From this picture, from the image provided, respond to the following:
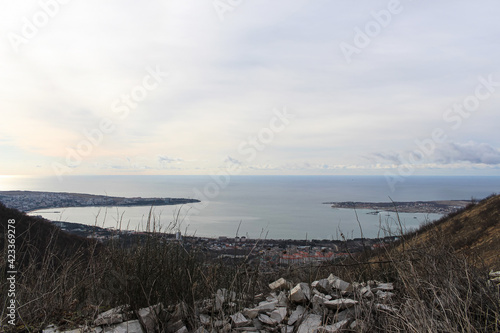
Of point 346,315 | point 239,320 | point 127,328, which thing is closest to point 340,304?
point 346,315

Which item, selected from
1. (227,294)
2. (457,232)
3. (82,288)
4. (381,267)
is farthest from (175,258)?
(457,232)

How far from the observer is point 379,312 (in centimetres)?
314

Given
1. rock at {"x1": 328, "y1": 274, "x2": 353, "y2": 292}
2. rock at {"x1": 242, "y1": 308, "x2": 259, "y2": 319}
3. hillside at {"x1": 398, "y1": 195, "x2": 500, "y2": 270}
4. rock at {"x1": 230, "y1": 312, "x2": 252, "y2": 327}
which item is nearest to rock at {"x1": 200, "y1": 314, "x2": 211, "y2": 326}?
rock at {"x1": 230, "y1": 312, "x2": 252, "y2": 327}

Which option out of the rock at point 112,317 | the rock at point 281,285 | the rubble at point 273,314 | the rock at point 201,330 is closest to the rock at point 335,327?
the rubble at point 273,314

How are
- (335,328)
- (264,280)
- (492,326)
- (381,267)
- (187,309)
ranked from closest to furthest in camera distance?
(492,326) < (335,328) < (187,309) < (381,267) < (264,280)

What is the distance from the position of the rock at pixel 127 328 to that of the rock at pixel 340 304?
1.78 m

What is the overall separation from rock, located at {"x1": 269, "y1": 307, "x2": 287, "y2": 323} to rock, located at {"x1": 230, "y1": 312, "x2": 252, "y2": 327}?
0.94 ft

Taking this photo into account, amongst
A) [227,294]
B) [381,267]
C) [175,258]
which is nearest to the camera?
[227,294]

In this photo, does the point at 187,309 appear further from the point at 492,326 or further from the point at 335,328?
the point at 492,326

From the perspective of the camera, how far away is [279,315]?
10.3 ft

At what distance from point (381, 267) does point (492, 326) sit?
5.56 ft

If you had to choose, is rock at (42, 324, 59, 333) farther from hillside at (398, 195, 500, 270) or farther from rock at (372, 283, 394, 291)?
hillside at (398, 195, 500, 270)

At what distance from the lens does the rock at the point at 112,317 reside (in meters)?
2.78

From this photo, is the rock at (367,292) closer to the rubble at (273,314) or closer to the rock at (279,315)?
the rubble at (273,314)
